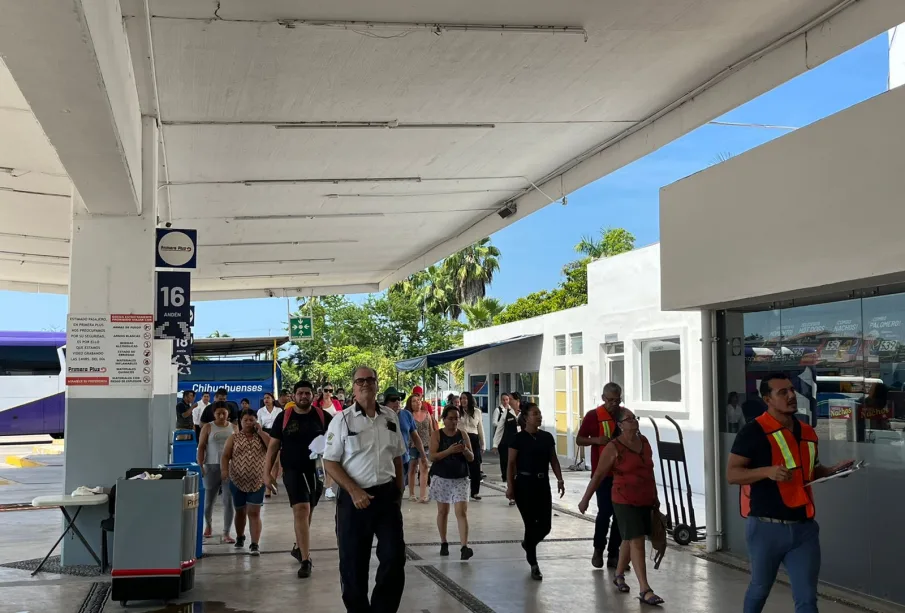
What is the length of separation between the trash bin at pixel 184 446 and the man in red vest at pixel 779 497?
7934 mm

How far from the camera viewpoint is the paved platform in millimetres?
7402

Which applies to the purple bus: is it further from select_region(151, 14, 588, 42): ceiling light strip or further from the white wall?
select_region(151, 14, 588, 42): ceiling light strip

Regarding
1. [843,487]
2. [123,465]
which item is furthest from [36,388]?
[843,487]

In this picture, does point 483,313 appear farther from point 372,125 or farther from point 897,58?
point 372,125

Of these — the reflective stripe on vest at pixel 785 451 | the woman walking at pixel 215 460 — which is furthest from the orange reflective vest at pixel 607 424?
the woman walking at pixel 215 460

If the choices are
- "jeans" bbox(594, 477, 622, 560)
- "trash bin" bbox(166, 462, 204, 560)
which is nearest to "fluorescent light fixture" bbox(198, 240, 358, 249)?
"trash bin" bbox(166, 462, 204, 560)

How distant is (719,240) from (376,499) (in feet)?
15.0

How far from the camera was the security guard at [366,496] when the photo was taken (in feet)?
19.7

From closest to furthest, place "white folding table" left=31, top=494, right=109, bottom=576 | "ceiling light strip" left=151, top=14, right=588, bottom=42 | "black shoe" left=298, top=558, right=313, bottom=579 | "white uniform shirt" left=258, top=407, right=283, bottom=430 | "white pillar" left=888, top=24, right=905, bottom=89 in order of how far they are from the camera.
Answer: "ceiling light strip" left=151, top=14, right=588, bottom=42, "white folding table" left=31, top=494, right=109, bottom=576, "black shoe" left=298, top=558, right=313, bottom=579, "white pillar" left=888, top=24, right=905, bottom=89, "white uniform shirt" left=258, top=407, right=283, bottom=430

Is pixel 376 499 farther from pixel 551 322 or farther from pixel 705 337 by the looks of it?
pixel 551 322

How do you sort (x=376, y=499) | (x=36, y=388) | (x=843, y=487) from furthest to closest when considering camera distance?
(x=36, y=388) < (x=843, y=487) < (x=376, y=499)

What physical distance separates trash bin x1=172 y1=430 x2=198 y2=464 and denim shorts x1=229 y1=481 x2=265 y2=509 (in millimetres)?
1854

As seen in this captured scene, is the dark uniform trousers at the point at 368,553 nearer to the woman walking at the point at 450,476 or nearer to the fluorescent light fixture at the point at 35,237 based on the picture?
the woman walking at the point at 450,476

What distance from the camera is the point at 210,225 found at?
1498 cm
